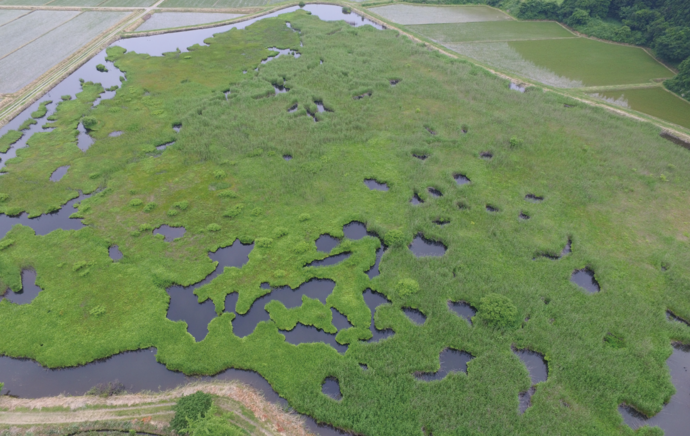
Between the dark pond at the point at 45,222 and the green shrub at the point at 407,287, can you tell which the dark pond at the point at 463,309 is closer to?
the green shrub at the point at 407,287

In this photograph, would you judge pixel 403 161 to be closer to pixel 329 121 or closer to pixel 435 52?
pixel 329 121

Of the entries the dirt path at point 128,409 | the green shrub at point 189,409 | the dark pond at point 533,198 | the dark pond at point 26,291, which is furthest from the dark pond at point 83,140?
the dark pond at point 533,198

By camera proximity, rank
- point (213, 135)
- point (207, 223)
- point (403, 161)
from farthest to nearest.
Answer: point (213, 135)
point (403, 161)
point (207, 223)

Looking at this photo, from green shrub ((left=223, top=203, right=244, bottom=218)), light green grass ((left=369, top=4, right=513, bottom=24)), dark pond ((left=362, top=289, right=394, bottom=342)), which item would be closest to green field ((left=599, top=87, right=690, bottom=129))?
light green grass ((left=369, top=4, right=513, bottom=24))

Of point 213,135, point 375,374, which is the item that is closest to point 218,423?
point 375,374

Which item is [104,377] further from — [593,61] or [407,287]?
[593,61]

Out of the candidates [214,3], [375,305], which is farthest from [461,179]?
[214,3]
